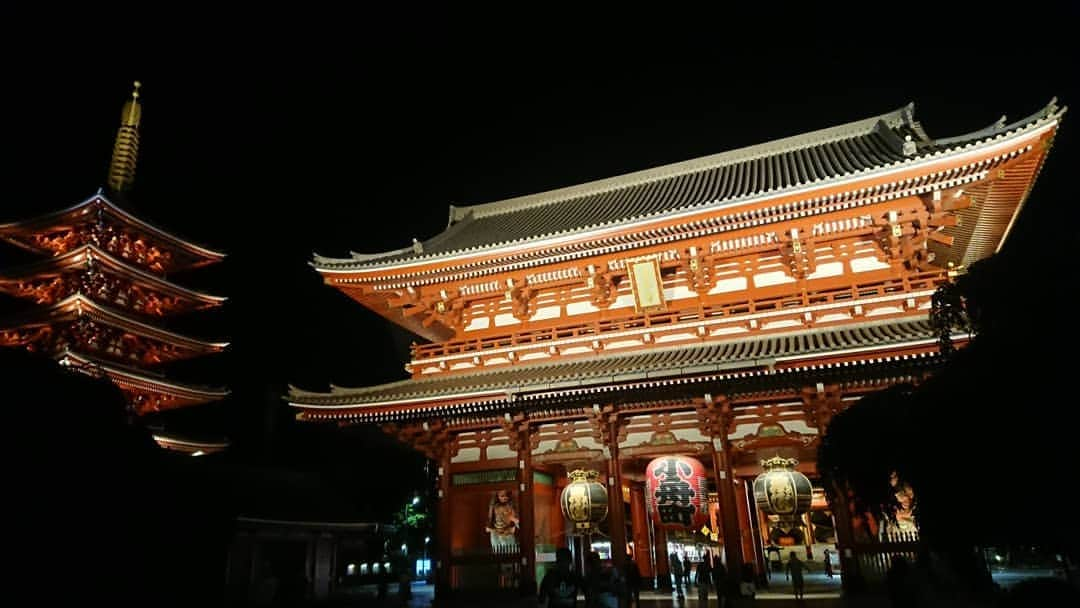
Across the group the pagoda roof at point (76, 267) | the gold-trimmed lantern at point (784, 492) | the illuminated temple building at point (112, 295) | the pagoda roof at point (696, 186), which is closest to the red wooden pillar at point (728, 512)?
the gold-trimmed lantern at point (784, 492)

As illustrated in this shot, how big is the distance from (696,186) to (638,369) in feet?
28.1

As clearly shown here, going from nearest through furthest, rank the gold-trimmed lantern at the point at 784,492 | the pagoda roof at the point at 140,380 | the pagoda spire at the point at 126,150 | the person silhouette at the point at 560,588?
the person silhouette at the point at 560,588 → the gold-trimmed lantern at the point at 784,492 → the pagoda roof at the point at 140,380 → the pagoda spire at the point at 126,150

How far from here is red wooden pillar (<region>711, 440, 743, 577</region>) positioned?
12.7 metres

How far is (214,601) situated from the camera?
2232 millimetres

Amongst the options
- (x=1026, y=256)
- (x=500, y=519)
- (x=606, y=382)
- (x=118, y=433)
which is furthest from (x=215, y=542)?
(x=500, y=519)

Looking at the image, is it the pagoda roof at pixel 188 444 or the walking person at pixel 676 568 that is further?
the pagoda roof at pixel 188 444

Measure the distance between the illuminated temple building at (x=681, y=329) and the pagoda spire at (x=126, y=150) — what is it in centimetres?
1610

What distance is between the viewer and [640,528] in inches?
706

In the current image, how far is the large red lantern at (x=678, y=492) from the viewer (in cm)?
1302

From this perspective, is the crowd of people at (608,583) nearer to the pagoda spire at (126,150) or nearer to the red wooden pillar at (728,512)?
the red wooden pillar at (728,512)

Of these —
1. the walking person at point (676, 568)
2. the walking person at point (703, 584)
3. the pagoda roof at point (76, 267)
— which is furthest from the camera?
the pagoda roof at point (76, 267)

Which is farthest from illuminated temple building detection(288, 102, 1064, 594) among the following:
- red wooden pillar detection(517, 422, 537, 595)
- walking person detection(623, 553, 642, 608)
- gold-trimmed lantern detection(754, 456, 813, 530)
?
walking person detection(623, 553, 642, 608)

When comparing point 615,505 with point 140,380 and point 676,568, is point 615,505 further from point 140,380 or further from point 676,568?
point 140,380

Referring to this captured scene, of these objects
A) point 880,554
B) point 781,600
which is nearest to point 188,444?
point 781,600
